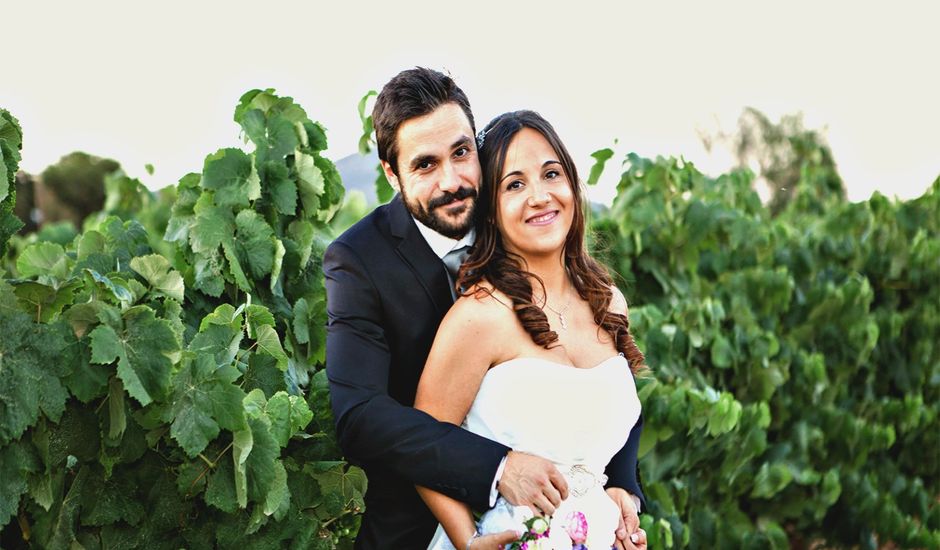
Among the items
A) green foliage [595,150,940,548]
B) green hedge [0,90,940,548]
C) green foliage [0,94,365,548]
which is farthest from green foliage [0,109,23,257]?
green foliage [595,150,940,548]

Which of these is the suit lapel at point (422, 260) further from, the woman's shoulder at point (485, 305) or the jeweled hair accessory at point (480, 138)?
the jeweled hair accessory at point (480, 138)

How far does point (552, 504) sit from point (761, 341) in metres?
2.97

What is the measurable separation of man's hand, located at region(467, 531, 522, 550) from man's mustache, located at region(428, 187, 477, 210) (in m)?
0.82

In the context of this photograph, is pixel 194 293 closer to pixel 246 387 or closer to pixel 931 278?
pixel 246 387

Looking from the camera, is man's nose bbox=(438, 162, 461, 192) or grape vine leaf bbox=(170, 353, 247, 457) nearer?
grape vine leaf bbox=(170, 353, 247, 457)

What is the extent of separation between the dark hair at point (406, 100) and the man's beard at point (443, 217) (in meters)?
0.12

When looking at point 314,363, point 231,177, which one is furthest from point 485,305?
point 231,177

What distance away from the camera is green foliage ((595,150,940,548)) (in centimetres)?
470

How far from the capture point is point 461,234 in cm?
286

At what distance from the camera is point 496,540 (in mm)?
2555

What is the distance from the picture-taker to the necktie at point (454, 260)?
2877mm

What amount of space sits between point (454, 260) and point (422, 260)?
10 centimetres

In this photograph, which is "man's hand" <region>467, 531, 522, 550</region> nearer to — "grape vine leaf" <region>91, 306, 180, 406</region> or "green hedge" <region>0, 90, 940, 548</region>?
"green hedge" <region>0, 90, 940, 548</region>

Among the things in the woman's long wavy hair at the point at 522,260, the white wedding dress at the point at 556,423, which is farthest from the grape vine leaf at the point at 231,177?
the white wedding dress at the point at 556,423
